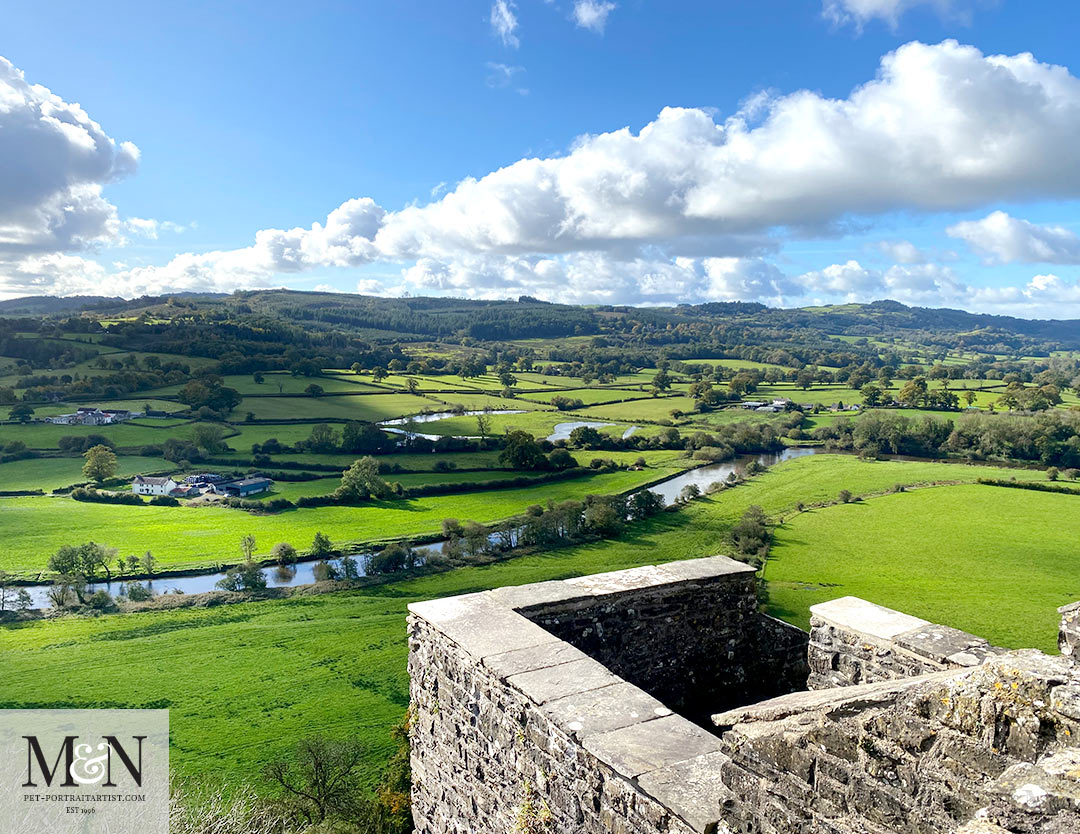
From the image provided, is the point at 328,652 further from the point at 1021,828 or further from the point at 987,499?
the point at 987,499

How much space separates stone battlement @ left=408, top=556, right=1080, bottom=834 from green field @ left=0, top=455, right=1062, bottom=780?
18705 millimetres

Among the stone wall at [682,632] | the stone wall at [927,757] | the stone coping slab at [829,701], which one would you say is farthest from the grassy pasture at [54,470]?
the stone wall at [927,757]

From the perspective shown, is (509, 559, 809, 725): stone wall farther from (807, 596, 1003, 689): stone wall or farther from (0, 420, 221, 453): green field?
(0, 420, 221, 453): green field

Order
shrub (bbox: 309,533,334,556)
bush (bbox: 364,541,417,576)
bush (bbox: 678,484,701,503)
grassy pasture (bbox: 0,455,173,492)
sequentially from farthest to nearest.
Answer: grassy pasture (bbox: 0,455,173,492) < bush (bbox: 678,484,701,503) < shrub (bbox: 309,533,334,556) < bush (bbox: 364,541,417,576)

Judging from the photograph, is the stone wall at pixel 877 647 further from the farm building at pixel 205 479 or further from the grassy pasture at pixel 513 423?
the grassy pasture at pixel 513 423

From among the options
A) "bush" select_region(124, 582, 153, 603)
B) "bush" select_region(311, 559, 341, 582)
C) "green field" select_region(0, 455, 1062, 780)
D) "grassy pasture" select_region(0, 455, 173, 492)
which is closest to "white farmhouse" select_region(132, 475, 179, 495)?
"grassy pasture" select_region(0, 455, 173, 492)

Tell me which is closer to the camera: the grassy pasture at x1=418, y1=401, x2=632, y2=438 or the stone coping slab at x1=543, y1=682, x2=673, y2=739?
the stone coping slab at x1=543, y1=682, x2=673, y2=739

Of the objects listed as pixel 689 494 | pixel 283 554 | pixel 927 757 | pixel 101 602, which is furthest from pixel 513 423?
pixel 927 757

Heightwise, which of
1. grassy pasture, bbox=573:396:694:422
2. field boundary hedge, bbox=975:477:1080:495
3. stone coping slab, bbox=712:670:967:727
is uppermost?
stone coping slab, bbox=712:670:967:727

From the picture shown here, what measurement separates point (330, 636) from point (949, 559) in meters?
34.3

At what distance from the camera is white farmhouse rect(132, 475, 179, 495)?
54875mm

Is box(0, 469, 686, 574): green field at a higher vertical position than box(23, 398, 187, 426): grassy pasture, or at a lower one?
lower

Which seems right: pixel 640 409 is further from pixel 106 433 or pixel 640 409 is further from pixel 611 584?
pixel 611 584

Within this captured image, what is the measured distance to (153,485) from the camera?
181 feet
